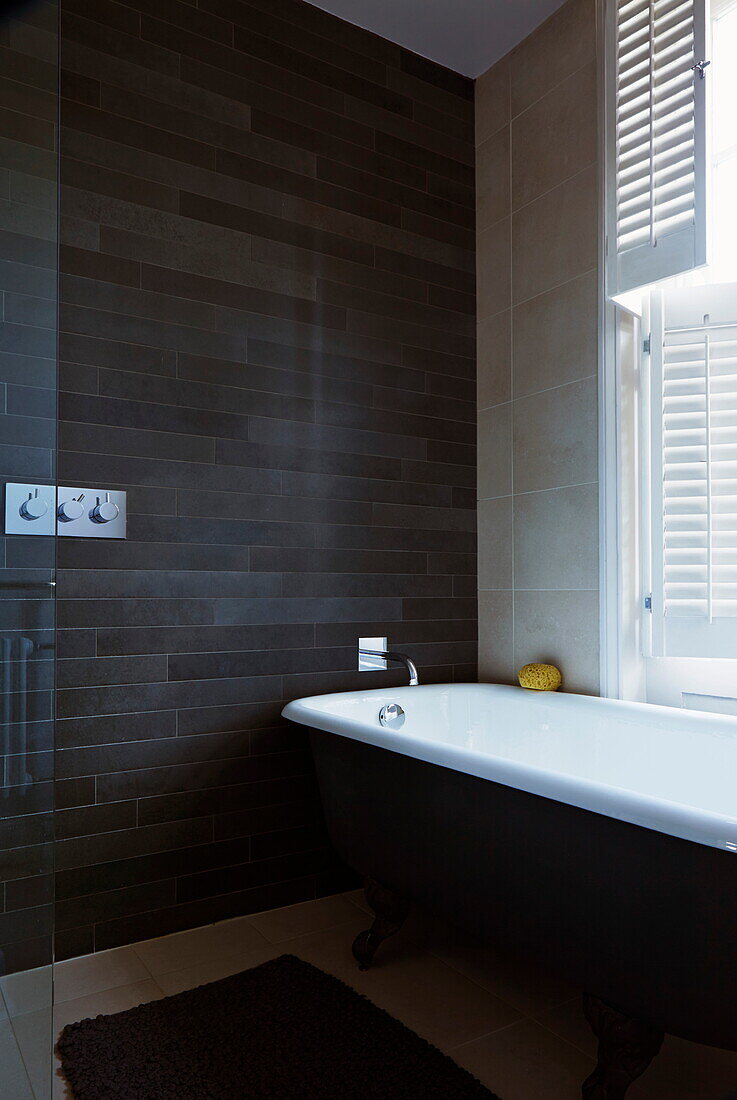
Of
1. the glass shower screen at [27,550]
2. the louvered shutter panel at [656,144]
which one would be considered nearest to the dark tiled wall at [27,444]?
the glass shower screen at [27,550]

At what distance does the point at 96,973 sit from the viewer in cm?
210

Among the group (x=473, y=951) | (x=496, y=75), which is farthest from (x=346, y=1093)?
(x=496, y=75)

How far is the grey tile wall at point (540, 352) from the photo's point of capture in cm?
258

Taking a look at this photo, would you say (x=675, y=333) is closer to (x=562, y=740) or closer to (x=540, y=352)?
(x=540, y=352)

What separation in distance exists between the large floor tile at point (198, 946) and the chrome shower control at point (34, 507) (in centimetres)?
151

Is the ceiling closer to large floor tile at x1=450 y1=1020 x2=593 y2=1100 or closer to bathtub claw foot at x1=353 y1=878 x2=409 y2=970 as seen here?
bathtub claw foot at x1=353 y1=878 x2=409 y2=970

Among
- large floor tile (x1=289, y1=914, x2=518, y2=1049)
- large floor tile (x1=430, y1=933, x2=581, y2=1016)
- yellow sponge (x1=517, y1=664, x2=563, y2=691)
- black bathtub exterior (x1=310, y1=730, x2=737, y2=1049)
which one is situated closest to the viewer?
black bathtub exterior (x1=310, y1=730, x2=737, y2=1049)

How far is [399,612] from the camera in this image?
2.77 m

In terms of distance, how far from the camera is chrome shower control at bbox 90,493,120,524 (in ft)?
7.23

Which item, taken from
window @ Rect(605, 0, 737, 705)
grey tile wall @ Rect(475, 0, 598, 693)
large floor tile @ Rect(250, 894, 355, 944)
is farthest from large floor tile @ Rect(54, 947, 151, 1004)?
window @ Rect(605, 0, 737, 705)

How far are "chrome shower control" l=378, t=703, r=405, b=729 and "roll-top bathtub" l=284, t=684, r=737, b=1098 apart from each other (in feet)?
0.12

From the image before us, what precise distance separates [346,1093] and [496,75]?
325 cm

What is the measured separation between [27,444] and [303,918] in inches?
72.9

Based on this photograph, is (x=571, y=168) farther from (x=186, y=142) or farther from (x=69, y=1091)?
(x=69, y=1091)
